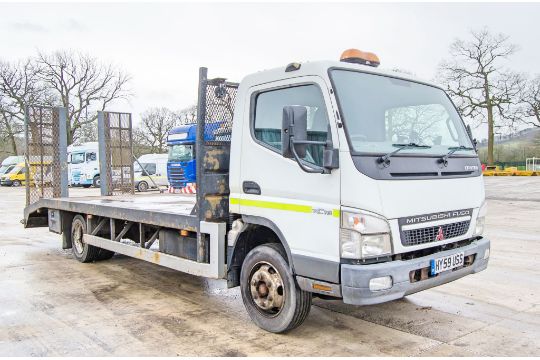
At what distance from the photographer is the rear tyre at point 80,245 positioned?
7.75 meters

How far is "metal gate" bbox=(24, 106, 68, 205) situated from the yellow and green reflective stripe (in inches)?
216

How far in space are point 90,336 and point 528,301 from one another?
469cm

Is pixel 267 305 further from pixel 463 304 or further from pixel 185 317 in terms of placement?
pixel 463 304

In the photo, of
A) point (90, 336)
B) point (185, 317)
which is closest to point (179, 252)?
point (185, 317)

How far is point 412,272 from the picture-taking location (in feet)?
12.5

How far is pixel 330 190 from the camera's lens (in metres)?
3.81

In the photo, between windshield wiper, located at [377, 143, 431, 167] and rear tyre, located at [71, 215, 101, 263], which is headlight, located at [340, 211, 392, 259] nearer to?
windshield wiper, located at [377, 143, 431, 167]

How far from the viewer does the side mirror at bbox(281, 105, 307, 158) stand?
3.72 meters

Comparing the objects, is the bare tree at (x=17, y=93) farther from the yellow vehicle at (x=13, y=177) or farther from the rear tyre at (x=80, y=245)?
the rear tyre at (x=80, y=245)

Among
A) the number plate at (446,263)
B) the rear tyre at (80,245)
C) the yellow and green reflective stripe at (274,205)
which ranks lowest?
the rear tyre at (80,245)

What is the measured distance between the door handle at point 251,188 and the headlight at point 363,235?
39.9 inches

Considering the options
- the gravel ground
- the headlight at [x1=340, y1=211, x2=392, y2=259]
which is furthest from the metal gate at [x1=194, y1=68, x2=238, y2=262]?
the headlight at [x1=340, y1=211, x2=392, y2=259]

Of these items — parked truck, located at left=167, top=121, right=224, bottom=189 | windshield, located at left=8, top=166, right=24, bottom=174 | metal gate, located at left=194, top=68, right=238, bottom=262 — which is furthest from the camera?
windshield, located at left=8, top=166, right=24, bottom=174

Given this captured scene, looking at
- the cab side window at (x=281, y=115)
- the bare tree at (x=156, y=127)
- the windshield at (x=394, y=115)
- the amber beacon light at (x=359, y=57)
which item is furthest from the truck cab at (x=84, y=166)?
the windshield at (x=394, y=115)
